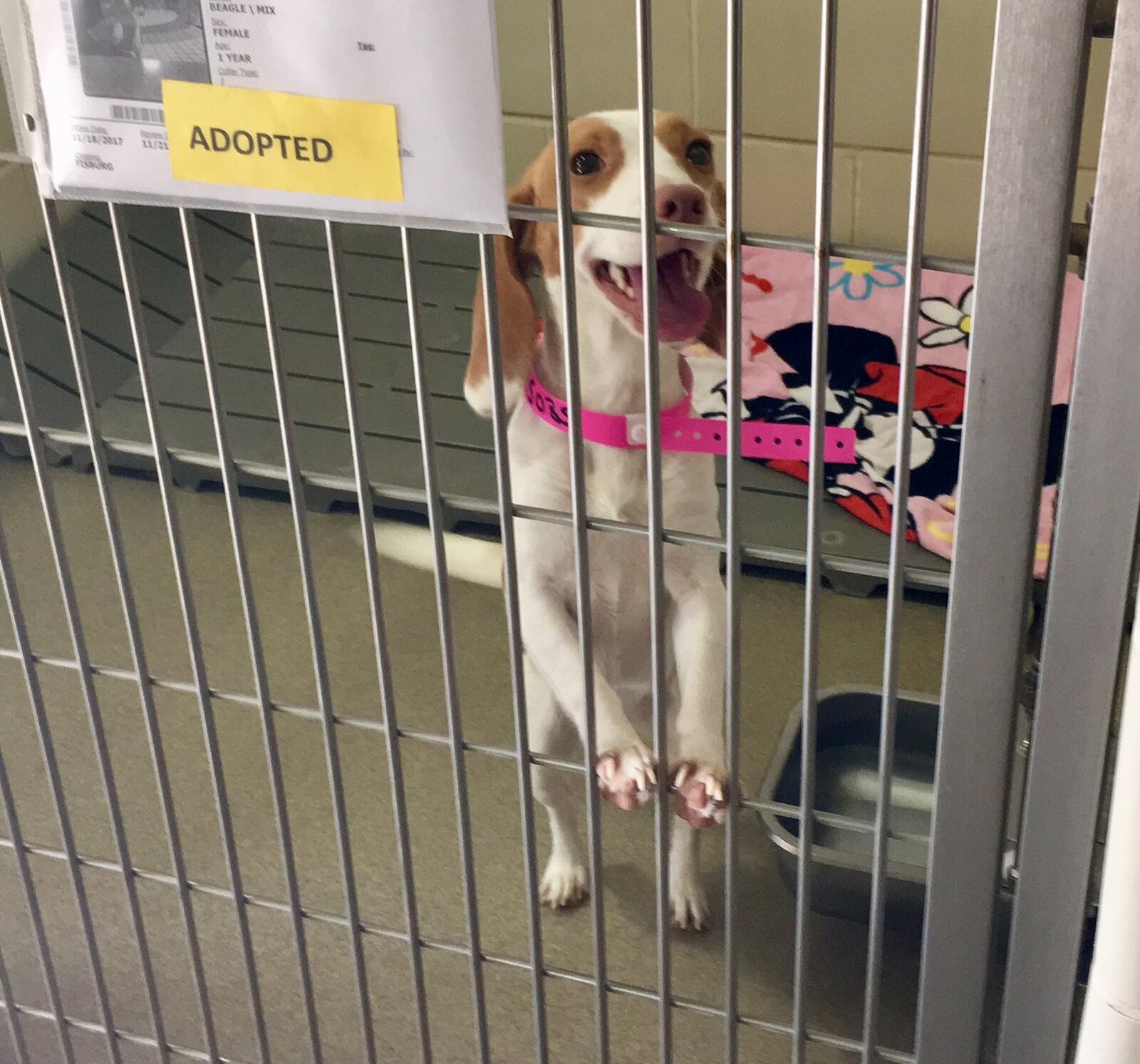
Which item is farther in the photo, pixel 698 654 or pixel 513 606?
pixel 698 654

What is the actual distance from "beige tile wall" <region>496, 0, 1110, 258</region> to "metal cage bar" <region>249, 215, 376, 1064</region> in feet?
4.43

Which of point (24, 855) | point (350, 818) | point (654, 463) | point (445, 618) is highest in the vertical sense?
point (654, 463)

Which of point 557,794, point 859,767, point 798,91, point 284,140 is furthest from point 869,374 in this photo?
point 284,140

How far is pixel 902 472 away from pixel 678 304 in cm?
23

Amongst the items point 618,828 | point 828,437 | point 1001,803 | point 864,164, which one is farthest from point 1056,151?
point 864,164

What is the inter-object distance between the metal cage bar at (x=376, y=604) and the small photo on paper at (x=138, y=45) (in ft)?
0.31

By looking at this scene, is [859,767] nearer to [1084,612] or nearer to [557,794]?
[557,794]

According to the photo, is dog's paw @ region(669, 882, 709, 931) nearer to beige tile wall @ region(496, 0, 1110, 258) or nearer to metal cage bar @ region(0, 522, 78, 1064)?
metal cage bar @ region(0, 522, 78, 1064)

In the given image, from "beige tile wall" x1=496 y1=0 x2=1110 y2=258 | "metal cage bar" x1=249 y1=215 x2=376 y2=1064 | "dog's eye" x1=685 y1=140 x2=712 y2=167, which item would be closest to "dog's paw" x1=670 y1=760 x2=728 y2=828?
"metal cage bar" x1=249 y1=215 x2=376 y2=1064

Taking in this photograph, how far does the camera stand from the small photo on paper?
63cm

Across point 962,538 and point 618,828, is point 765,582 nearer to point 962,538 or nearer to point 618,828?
point 618,828

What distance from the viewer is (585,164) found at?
3.22ft

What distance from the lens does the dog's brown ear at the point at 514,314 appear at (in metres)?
0.97

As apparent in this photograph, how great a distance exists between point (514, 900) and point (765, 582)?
591 mm
